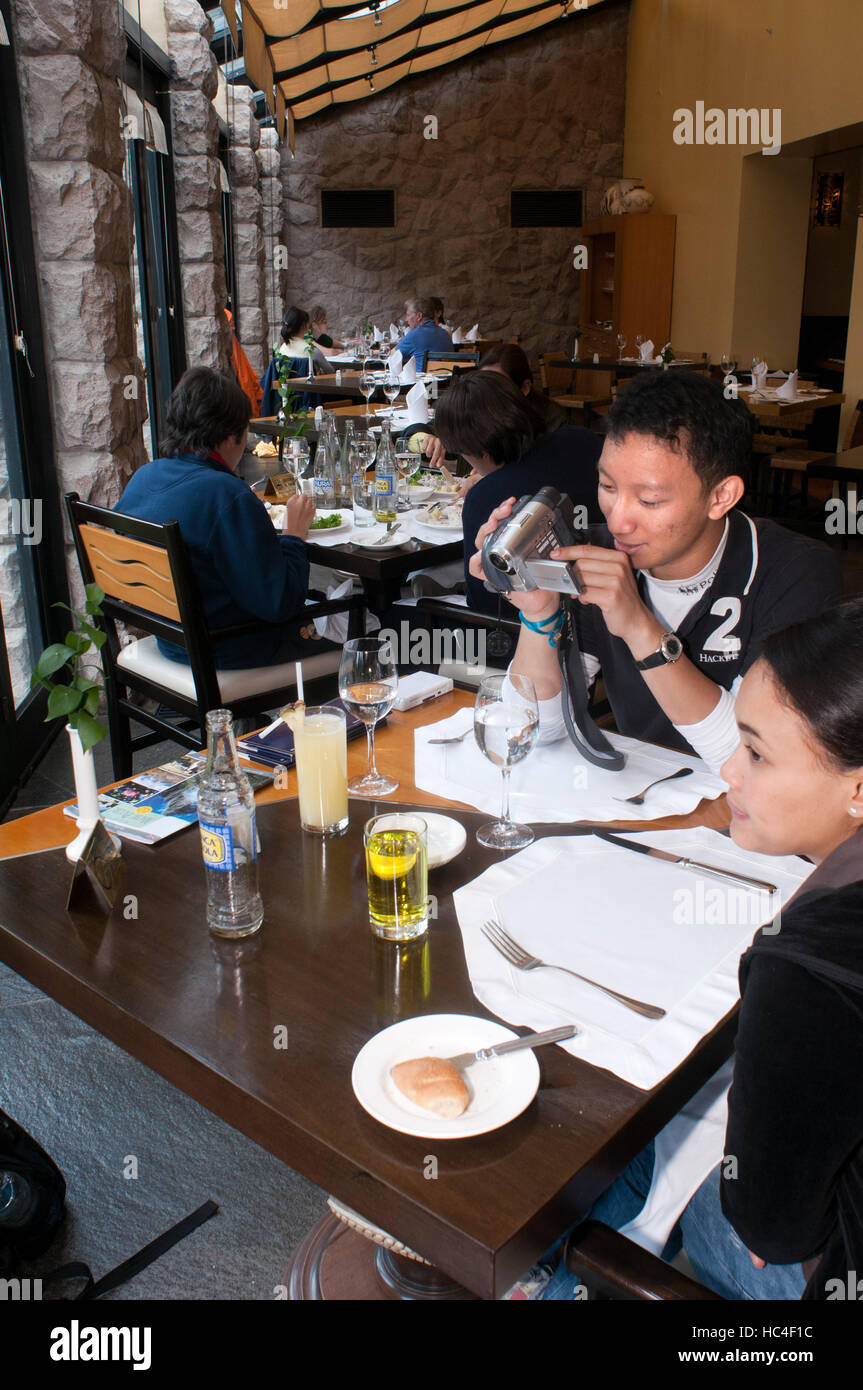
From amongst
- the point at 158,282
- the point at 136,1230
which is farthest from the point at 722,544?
the point at 158,282

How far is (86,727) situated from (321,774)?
283mm

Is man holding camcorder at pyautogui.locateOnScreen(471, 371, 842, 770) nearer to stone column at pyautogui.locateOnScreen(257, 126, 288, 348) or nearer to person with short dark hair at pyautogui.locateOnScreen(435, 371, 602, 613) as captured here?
person with short dark hair at pyautogui.locateOnScreen(435, 371, 602, 613)

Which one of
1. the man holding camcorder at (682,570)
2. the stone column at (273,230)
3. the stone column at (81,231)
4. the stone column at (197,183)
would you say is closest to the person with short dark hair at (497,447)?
the man holding camcorder at (682,570)

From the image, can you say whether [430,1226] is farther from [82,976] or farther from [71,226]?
[71,226]

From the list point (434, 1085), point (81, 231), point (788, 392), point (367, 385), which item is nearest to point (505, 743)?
point (434, 1085)

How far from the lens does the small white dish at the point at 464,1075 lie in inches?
32.6

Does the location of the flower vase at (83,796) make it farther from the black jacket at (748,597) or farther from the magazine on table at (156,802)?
the black jacket at (748,597)

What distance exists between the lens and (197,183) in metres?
5.99

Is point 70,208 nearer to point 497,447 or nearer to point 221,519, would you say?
point 221,519

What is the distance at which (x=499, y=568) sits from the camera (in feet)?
4.71

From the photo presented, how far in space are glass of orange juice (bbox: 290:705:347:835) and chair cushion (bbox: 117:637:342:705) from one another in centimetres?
124

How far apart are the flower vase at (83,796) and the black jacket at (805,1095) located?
0.74 meters

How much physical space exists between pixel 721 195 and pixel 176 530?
798 centimetres

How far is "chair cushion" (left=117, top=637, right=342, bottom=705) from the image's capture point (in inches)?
99.5
